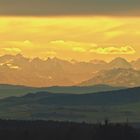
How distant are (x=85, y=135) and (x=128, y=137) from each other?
41.7 ft

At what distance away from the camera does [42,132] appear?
185m

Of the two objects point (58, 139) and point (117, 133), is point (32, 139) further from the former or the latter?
point (117, 133)

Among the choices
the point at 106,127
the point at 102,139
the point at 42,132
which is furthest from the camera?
the point at 42,132

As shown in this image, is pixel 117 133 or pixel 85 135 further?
pixel 85 135

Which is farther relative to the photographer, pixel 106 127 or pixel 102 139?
→ pixel 106 127

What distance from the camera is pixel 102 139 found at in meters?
156

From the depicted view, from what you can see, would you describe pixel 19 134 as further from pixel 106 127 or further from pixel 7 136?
pixel 106 127

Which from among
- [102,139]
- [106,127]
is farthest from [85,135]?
[102,139]

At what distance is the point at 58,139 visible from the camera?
536 feet

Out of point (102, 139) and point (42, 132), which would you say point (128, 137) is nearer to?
point (102, 139)

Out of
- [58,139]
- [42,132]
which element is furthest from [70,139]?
[42,132]

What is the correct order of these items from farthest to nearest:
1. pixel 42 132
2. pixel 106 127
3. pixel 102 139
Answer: pixel 42 132 → pixel 106 127 → pixel 102 139

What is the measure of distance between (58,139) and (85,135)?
12024 mm

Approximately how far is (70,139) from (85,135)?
9276 mm
